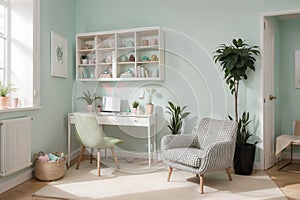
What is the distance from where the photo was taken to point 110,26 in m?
4.39

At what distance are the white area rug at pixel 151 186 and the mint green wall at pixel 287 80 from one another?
4.16ft

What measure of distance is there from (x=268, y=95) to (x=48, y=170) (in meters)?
3.13

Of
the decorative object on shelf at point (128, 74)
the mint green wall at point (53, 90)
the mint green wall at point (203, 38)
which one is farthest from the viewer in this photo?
the decorative object on shelf at point (128, 74)

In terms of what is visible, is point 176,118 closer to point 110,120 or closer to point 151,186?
point 110,120

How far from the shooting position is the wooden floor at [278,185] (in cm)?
275

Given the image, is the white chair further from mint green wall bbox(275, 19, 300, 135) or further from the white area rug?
mint green wall bbox(275, 19, 300, 135)

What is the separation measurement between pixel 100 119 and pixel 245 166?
6.85 feet

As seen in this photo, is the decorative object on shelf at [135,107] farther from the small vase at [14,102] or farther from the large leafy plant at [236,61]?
the small vase at [14,102]

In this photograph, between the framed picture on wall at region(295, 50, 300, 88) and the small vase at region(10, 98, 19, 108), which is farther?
the framed picture on wall at region(295, 50, 300, 88)

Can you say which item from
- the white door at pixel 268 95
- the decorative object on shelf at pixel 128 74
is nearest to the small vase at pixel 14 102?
the decorative object on shelf at pixel 128 74

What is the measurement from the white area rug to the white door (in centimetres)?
43

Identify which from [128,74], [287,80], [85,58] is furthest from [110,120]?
[287,80]

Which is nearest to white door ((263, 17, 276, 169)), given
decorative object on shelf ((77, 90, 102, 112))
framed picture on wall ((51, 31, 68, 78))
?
decorative object on shelf ((77, 90, 102, 112))

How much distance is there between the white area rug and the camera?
2723 millimetres
